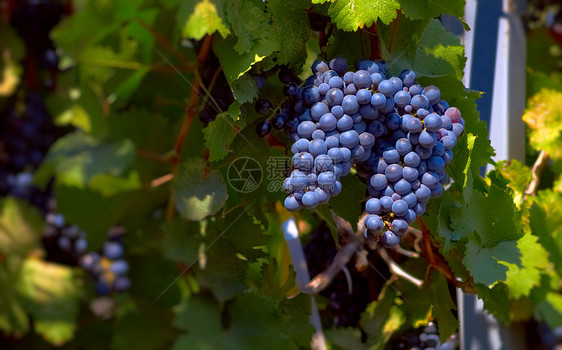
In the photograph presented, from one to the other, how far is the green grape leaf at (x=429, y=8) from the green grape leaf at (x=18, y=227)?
117cm

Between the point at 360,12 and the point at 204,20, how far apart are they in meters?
0.19

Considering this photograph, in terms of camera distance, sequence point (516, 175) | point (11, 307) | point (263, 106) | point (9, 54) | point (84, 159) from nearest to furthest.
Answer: point (263, 106) → point (516, 175) → point (84, 159) → point (11, 307) → point (9, 54)

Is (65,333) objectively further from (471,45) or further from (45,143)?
(471,45)

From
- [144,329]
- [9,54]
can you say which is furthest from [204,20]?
[9,54]

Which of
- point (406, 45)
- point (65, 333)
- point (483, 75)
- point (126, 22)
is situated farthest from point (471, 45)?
point (65, 333)

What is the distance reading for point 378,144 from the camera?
603mm

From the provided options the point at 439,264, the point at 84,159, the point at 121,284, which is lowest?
the point at 121,284

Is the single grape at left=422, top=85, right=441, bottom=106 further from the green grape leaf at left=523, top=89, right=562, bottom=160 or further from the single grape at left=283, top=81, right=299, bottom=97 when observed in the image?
the green grape leaf at left=523, top=89, right=562, bottom=160

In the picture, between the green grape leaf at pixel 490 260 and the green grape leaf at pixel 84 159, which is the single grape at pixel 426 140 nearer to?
the green grape leaf at pixel 490 260

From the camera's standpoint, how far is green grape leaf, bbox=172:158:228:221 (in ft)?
2.54

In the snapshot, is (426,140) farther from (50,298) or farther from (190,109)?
(50,298)

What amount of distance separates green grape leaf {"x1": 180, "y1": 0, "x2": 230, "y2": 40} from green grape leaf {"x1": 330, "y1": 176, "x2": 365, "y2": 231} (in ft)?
0.78

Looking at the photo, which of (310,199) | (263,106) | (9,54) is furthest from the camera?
(9,54)

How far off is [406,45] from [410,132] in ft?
0.52
